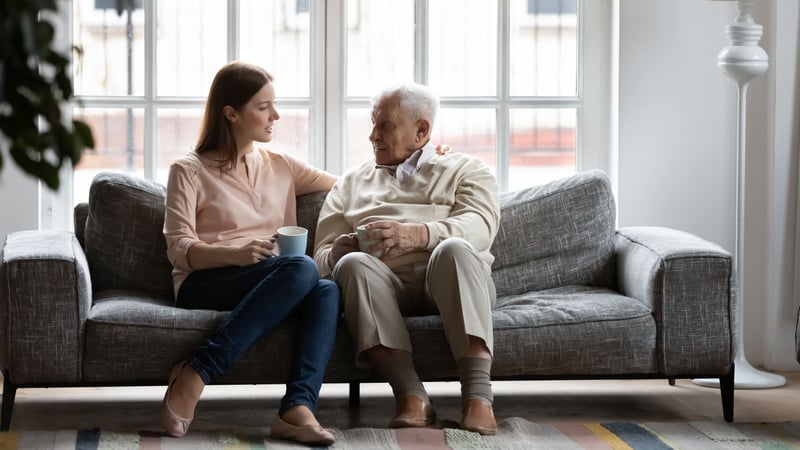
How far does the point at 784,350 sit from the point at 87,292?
2.46 m

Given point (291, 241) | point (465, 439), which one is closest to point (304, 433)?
point (465, 439)

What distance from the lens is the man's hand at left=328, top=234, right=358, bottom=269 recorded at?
3314 millimetres

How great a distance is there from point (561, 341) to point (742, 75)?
1257 millimetres

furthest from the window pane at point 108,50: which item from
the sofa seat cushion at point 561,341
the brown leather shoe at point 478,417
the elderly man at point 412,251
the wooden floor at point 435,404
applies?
the brown leather shoe at point 478,417

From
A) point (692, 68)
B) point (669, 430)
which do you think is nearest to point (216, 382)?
point (669, 430)

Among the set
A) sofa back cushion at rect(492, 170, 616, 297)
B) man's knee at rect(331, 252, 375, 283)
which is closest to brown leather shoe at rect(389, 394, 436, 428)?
man's knee at rect(331, 252, 375, 283)

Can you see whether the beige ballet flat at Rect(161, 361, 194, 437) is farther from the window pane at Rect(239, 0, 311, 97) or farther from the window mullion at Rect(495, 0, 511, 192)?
the window mullion at Rect(495, 0, 511, 192)

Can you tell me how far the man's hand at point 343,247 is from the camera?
3314 millimetres

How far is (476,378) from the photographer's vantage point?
9.84 ft

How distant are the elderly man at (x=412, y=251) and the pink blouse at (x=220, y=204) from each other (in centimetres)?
16

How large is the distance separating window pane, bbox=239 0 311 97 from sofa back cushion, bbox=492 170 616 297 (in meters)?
0.98

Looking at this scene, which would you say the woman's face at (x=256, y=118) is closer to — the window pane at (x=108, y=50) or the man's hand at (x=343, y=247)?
the man's hand at (x=343, y=247)

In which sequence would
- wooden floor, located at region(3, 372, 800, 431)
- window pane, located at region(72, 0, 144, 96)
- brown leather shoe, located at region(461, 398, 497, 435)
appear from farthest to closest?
window pane, located at region(72, 0, 144, 96)
wooden floor, located at region(3, 372, 800, 431)
brown leather shoe, located at region(461, 398, 497, 435)

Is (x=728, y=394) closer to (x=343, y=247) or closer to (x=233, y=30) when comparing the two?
(x=343, y=247)
